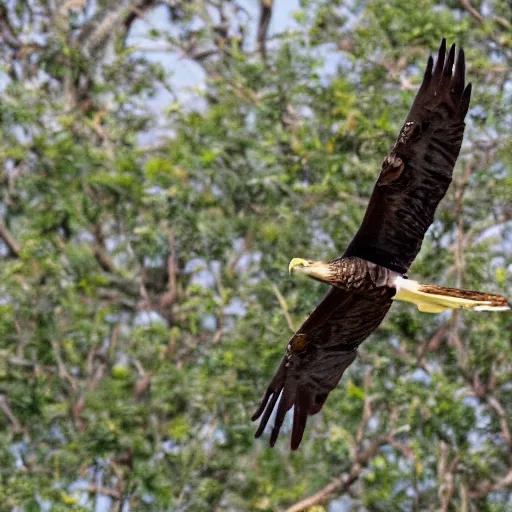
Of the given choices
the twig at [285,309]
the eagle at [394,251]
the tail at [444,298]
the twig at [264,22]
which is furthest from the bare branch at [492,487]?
the twig at [264,22]

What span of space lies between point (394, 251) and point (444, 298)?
45cm

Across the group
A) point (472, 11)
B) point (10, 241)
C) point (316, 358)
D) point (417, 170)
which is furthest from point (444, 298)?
point (10, 241)

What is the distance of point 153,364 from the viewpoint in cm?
1070

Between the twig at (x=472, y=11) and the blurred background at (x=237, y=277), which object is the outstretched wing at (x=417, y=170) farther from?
the twig at (x=472, y=11)

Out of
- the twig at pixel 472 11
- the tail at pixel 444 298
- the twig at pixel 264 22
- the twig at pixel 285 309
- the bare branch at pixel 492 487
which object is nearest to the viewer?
the tail at pixel 444 298

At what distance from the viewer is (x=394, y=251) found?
6578 mm

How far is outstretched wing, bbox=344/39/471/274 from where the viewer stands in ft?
20.3

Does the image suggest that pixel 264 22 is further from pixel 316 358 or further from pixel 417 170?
pixel 417 170

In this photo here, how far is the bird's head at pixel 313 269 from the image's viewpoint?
6.20m

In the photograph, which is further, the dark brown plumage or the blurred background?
the blurred background

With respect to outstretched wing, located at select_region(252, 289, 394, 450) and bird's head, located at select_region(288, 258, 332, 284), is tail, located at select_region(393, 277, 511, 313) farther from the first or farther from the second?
bird's head, located at select_region(288, 258, 332, 284)

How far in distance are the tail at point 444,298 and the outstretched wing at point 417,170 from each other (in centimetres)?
22

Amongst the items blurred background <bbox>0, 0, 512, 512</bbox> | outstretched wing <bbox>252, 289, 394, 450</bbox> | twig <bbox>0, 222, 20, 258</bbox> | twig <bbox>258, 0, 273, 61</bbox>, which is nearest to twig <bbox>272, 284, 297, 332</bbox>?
blurred background <bbox>0, 0, 512, 512</bbox>

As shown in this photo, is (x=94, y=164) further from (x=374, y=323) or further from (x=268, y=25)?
(x=374, y=323)
